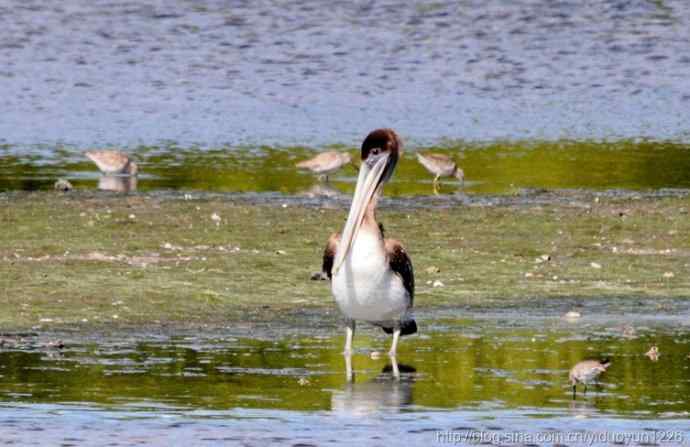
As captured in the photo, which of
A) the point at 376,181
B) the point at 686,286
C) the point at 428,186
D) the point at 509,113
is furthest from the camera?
the point at 509,113

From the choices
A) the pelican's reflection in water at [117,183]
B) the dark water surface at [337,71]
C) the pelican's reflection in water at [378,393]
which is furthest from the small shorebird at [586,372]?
the dark water surface at [337,71]

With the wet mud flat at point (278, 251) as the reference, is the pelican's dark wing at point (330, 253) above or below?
above

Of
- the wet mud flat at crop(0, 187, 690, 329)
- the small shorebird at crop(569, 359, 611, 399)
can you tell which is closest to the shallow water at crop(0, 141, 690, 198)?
the wet mud flat at crop(0, 187, 690, 329)

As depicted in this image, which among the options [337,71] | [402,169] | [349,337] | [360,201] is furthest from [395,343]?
[337,71]

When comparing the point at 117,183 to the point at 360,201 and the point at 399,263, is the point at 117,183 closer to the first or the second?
the point at 399,263

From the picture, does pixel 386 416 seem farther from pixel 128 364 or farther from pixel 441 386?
pixel 128 364

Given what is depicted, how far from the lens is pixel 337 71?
118 feet

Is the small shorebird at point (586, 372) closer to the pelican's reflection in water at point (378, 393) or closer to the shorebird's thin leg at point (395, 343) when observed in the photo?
the pelican's reflection in water at point (378, 393)

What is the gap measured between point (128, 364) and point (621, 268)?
20.1ft

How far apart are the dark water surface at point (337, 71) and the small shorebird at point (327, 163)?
151 inches

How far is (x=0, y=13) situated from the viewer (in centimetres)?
4378

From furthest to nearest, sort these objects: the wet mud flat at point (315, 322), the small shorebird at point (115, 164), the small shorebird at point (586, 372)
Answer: the small shorebird at point (115, 164) < the small shorebird at point (586, 372) < the wet mud flat at point (315, 322)

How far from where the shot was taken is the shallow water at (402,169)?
73.7 feet

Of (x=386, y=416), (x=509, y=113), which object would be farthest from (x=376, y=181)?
(x=509, y=113)
